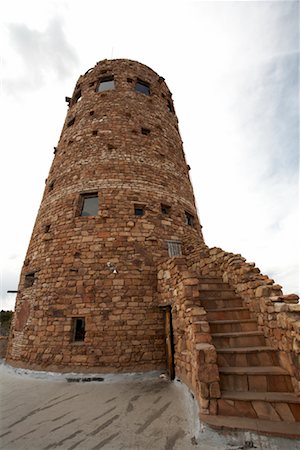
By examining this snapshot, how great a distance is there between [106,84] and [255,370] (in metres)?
14.3

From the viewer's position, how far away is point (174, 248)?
834 cm

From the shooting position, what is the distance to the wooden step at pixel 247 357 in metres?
3.95

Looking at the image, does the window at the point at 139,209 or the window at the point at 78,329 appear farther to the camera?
the window at the point at 139,209

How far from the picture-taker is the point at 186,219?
32.1 ft

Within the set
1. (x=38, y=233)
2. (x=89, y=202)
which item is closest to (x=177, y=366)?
(x=89, y=202)

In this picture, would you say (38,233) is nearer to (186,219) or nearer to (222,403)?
(186,219)

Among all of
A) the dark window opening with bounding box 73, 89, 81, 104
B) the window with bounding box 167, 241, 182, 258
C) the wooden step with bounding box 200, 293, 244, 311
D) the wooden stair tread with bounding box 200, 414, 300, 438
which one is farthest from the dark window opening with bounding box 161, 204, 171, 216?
the dark window opening with bounding box 73, 89, 81, 104

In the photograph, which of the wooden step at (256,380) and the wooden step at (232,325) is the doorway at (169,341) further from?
the wooden step at (256,380)

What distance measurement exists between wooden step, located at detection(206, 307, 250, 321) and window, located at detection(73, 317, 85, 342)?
13.1ft

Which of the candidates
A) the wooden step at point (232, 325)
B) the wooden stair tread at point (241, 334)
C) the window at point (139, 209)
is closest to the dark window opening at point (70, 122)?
the window at point (139, 209)

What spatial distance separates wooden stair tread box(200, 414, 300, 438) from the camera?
2.89 metres

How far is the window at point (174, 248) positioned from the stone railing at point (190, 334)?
3.43ft

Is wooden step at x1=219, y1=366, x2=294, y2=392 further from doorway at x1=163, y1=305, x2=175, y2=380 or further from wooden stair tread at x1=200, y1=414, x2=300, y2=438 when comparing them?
doorway at x1=163, y1=305, x2=175, y2=380

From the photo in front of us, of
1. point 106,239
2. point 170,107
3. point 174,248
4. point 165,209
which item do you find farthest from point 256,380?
point 170,107
